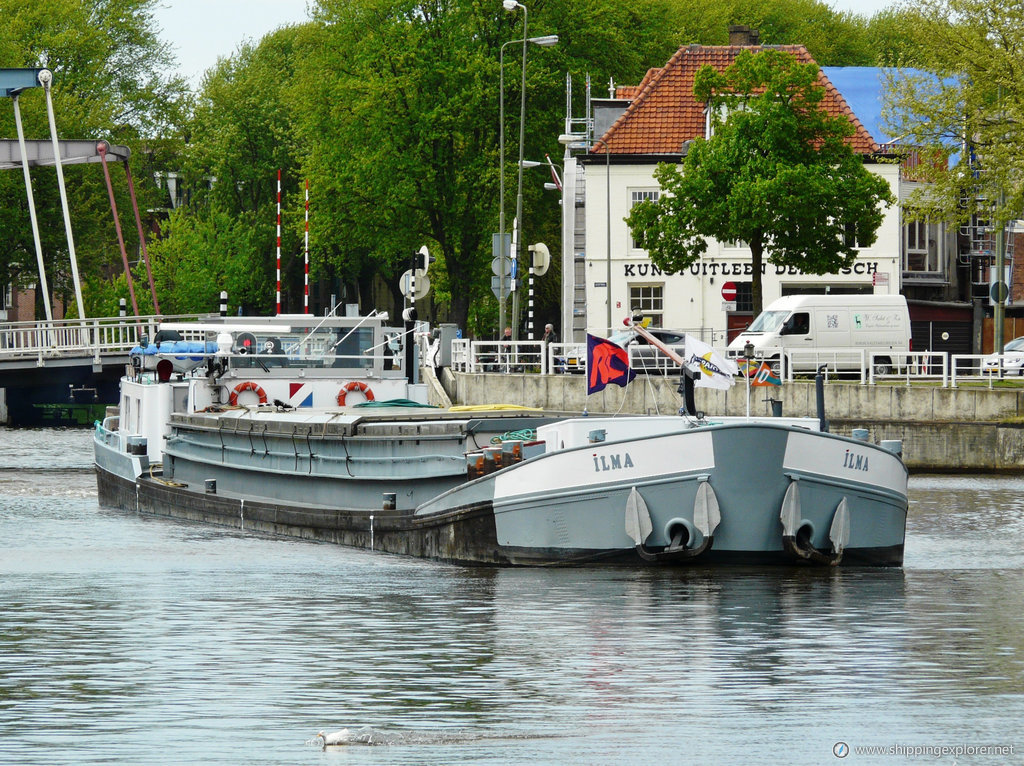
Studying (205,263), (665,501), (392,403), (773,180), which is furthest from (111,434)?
(205,263)

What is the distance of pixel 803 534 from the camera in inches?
703

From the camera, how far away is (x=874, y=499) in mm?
18531

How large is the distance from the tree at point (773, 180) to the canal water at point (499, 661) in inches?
944

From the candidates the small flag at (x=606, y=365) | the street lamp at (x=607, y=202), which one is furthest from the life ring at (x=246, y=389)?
the street lamp at (x=607, y=202)

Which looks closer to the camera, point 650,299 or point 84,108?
point 650,299

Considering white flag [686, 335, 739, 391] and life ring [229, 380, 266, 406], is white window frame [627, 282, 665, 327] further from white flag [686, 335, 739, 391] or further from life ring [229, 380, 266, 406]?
white flag [686, 335, 739, 391]

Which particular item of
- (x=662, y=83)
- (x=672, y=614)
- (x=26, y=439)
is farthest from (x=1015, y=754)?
(x=662, y=83)

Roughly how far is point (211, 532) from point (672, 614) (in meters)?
10.7

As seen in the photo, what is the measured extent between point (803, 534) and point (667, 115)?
43.7m

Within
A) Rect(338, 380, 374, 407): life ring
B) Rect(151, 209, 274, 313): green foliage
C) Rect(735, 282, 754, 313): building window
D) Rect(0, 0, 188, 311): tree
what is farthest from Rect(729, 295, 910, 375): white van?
Rect(151, 209, 274, 313): green foliage

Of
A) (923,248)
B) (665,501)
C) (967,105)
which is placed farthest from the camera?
(923,248)

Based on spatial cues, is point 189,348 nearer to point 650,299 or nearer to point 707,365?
point 707,365

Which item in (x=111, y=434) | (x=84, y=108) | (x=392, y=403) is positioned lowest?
(x=111, y=434)

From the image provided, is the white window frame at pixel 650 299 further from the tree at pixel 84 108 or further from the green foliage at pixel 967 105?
the tree at pixel 84 108
